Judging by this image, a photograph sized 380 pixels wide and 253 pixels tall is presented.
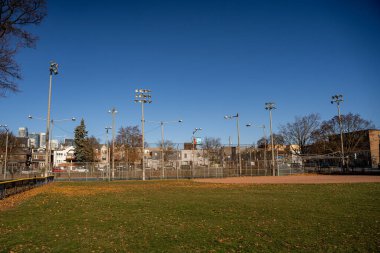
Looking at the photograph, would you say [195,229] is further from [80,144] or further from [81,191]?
[80,144]

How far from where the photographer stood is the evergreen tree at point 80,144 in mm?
88319

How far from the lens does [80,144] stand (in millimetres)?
88688

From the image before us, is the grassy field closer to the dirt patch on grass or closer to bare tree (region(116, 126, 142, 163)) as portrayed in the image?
the dirt patch on grass

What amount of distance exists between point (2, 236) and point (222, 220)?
21.9 ft

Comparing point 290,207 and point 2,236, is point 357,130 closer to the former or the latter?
point 290,207

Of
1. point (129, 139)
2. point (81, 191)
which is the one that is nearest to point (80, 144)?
point (129, 139)

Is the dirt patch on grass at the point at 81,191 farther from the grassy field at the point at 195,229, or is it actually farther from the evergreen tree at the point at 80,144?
the evergreen tree at the point at 80,144

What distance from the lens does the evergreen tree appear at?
8832 cm

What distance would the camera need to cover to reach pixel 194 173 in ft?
177

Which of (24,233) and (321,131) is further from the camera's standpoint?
(321,131)

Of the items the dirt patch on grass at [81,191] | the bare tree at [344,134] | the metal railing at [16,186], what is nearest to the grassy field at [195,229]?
the metal railing at [16,186]

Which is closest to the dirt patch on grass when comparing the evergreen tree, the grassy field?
the grassy field

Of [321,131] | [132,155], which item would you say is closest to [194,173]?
[132,155]

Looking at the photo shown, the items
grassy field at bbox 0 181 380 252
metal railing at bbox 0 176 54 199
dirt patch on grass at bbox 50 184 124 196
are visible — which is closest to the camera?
grassy field at bbox 0 181 380 252
